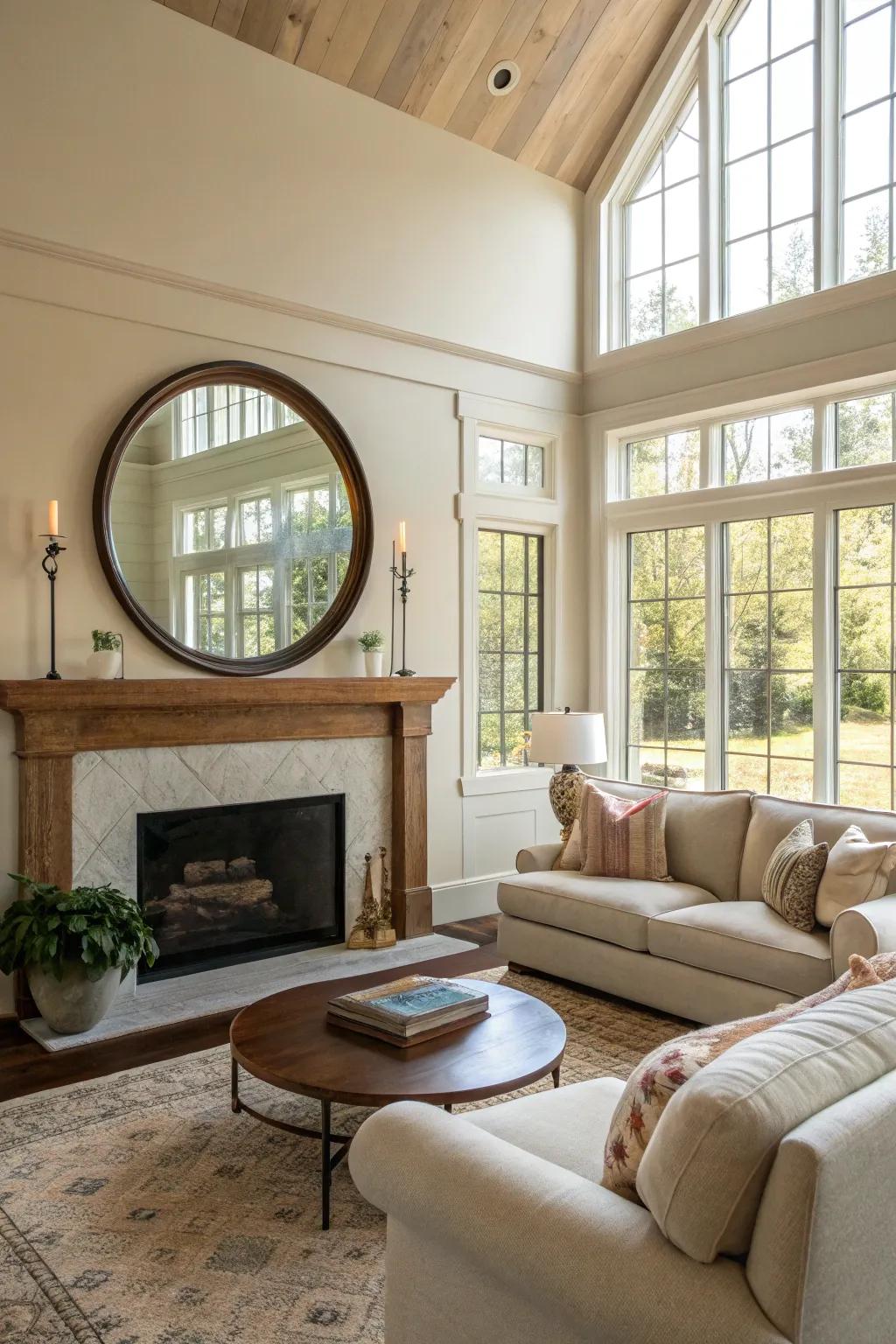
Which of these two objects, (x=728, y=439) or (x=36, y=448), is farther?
(x=728, y=439)

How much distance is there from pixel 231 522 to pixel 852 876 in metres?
3.04

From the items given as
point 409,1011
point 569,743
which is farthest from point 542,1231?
point 569,743

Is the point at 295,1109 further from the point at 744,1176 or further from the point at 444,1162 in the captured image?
the point at 744,1176

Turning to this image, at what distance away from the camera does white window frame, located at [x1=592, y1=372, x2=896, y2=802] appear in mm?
5160

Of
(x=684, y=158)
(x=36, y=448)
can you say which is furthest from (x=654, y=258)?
(x=36, y=448)

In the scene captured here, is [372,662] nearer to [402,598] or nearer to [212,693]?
[402,598]

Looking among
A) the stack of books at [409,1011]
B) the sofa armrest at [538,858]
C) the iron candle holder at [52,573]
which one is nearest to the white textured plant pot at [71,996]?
the iron candle holder at [52,573]

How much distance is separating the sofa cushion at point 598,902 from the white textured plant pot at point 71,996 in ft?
5.65

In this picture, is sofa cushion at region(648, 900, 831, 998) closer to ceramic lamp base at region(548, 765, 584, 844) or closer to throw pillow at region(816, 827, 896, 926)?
throw pillow at region(816, 827, 896, 926)

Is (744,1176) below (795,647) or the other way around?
below

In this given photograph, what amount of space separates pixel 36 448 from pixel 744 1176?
3.85m

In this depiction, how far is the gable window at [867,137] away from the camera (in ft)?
16.3

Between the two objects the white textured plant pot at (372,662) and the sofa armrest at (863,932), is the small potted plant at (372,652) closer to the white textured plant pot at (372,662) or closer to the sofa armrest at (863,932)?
the white textured plant pot at (372,662)

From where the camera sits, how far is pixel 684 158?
234 inches
